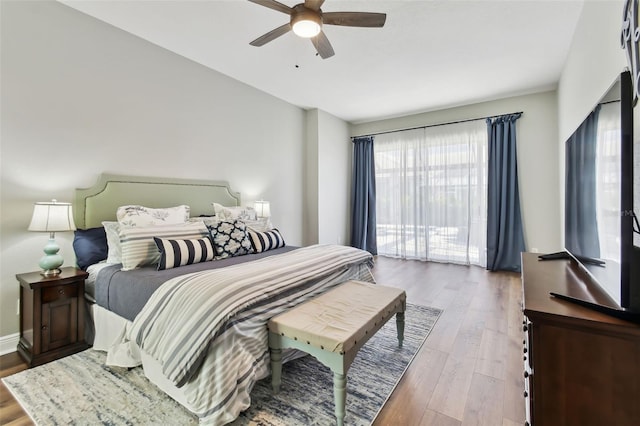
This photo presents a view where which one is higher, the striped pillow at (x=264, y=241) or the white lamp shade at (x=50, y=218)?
the white lamp shade at (x=50, y=218)

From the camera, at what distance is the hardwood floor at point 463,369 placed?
5.14 feet

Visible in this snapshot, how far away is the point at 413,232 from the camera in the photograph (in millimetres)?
5449

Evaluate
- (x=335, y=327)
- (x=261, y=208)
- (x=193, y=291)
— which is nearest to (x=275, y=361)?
(x=335, y=327)

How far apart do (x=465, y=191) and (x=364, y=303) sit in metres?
3.82

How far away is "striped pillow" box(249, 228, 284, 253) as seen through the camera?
2.98 metres

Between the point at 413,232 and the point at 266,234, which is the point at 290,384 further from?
the point at 413,232

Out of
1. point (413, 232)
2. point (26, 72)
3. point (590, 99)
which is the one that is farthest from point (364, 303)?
→ point (413, 232)

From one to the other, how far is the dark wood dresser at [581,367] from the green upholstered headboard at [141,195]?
3293mm

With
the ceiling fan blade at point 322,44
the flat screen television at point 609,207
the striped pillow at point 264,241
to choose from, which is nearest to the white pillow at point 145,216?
the striped pillow at point 264,241

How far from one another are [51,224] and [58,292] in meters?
0.52

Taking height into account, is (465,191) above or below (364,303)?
above

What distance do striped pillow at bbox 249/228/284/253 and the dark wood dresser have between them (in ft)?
7.77

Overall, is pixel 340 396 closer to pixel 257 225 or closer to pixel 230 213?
pixel 257 225

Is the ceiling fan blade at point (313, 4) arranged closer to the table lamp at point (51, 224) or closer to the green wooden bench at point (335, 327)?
the green wooden bench at point (335, 327)
